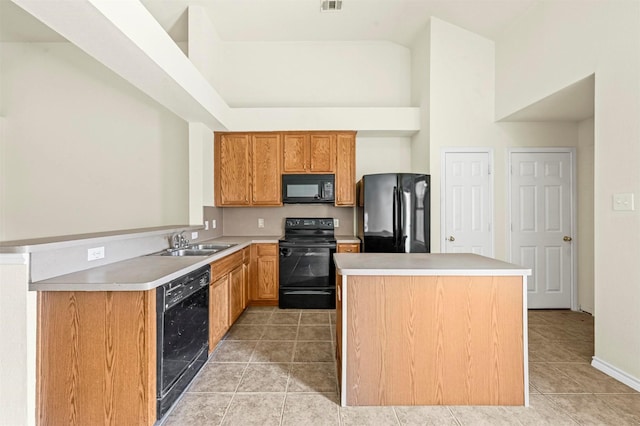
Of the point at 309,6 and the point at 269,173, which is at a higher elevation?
the point at 309,6

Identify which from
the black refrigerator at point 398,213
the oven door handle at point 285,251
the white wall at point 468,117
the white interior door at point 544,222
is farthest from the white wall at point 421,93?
the oven door handle at point 285,251

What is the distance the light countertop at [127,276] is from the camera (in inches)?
59.7

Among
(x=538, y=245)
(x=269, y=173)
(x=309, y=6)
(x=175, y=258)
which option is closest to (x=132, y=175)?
(x=269, y=173)

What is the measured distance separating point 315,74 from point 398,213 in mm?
2536

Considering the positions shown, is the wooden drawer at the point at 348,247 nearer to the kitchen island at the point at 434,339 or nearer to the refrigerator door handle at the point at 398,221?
the refrigerator door handle at the point at 398,221

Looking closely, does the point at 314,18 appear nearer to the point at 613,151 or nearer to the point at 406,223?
the point at 406,223

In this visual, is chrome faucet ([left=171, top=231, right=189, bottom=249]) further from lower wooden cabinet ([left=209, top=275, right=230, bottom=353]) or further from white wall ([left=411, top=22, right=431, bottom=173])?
white wall ([left=411, top=22, right=431, bottom=173])

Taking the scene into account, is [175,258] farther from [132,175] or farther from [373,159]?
[373,159]

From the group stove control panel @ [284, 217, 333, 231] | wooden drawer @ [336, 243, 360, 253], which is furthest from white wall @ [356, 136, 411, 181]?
wooden drawer @ [336, 243, 360, 253]

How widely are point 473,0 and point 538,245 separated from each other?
122 inches

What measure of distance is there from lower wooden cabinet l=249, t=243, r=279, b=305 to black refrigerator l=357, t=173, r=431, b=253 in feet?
4.25

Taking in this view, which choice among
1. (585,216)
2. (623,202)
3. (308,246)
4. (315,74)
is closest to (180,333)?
(308,246)

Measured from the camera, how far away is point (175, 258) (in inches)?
89.4

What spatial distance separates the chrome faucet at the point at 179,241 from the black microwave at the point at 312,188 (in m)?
1.51
